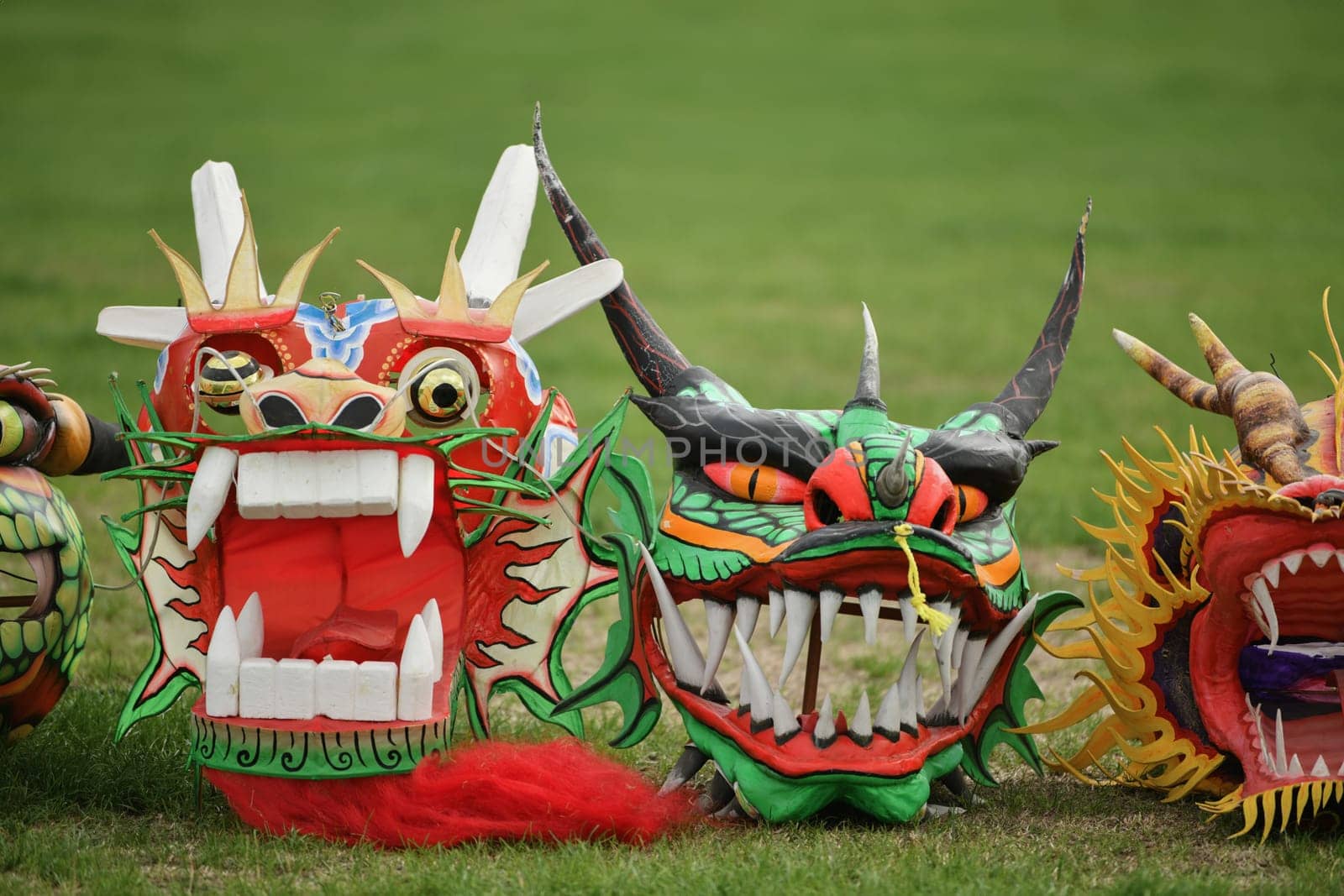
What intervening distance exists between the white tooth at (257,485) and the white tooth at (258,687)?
0.35 m

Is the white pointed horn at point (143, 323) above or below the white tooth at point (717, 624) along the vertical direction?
above

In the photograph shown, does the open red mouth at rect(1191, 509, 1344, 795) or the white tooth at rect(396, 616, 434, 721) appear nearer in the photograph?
the open red mouth at rect(1191, 509, 1344, 795)

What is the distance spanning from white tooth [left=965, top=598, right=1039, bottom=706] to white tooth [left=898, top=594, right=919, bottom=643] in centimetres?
37

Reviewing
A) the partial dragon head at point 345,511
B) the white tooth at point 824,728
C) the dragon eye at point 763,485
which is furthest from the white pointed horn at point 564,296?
the white tooth at point 824,728

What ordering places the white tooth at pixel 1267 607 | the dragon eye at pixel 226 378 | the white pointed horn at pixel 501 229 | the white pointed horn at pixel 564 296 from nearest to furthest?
the white tooth at pixel 1267 607 < the dragon eye at pixel 226 378 < the white pointed horn at pixel 564 296 < the white pointed horn at pixel 501 229

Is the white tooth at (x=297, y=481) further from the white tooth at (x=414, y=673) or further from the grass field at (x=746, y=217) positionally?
the grass field at (x=746, y=217)

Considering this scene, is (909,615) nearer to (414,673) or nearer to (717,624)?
(717,624)

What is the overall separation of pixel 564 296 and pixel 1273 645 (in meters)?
1.98

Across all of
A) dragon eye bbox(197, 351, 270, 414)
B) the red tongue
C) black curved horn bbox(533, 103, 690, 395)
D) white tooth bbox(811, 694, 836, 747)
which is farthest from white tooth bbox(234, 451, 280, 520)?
white tooth bbox(811, 694, 836, 747)

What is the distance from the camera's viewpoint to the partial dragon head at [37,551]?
4281mm

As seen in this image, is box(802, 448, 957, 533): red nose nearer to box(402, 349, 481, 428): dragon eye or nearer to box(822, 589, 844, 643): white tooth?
box(822, 589, 844, 643): white tooth

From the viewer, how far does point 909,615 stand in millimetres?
3908

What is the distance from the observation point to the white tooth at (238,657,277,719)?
3994 mm

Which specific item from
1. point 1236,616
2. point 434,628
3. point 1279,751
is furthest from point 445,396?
point 1279,751
